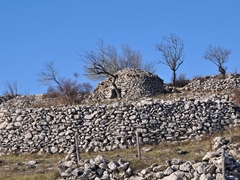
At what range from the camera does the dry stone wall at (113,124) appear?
18641mm

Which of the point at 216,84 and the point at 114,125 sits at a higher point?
the point at 216,84

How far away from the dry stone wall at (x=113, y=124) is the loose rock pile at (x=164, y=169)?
196 inches

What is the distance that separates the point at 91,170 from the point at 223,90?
18.4 m

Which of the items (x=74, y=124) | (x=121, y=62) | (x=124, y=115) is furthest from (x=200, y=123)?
(x=121, y=62)

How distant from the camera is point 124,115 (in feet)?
64.3

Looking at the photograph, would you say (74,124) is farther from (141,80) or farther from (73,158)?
(141,80)

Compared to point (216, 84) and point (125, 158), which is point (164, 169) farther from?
point (216, 84)

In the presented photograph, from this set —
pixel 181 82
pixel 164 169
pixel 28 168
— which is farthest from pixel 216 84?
pixel 164 169

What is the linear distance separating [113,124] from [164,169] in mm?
7366

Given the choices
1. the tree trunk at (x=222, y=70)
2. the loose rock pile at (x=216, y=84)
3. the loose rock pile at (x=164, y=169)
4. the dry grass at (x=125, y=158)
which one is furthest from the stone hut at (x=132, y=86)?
the loose rock pile at (x=164, y=169)

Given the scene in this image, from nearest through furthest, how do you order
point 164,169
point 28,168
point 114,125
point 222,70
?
point 164,169
point 28,168
point 114,125
point 222,70

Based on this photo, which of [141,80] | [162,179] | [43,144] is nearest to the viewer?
[162,179]

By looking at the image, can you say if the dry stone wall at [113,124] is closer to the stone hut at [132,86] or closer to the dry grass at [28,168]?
the dry grass at [28,168]

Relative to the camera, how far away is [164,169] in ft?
39.8
